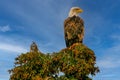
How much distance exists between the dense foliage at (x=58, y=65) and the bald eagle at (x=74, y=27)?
2189 millimetres

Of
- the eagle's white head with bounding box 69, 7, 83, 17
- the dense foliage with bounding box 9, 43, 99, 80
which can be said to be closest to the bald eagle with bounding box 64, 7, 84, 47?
the eagle's white head with bounding box 69, 7, 83, 17

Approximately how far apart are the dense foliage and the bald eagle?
7.18 ft

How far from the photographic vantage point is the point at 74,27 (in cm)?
2433

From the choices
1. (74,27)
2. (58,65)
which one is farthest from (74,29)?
(58,65)

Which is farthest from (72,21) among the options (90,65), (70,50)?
(90,65)

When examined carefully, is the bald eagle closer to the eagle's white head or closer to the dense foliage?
the eagle's white head

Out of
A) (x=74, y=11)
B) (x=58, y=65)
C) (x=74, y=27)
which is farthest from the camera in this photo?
(x=74, y=11)

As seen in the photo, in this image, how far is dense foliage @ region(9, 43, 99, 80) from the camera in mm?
21109

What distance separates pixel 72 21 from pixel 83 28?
1143mm

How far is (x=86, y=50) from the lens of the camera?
2184cm

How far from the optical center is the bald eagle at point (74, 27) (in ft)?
79.9

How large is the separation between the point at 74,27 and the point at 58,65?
4.07 m

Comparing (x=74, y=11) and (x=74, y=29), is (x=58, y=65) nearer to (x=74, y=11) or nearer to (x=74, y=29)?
(x=74, y=29)

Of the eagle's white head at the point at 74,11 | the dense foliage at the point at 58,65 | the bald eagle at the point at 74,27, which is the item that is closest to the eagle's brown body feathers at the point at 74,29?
the bald eagle at the point at 74,27
